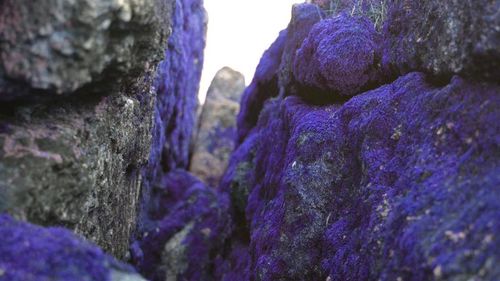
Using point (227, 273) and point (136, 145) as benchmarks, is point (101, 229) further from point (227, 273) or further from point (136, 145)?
point (227, 273)

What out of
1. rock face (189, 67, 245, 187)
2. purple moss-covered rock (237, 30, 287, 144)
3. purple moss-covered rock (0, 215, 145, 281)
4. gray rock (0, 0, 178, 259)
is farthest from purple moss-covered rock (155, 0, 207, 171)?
purple moss-covered rock (0, 215, 145, 281)

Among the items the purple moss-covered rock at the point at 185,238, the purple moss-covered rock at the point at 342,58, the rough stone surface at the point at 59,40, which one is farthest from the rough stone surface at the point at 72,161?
the purple moss-covered rock at the point at 185,238

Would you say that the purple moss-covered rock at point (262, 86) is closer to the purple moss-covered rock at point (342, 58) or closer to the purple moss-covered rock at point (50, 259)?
the purple moss-covered rock at point (342, 58)

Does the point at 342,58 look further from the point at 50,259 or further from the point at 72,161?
the point at 50,259

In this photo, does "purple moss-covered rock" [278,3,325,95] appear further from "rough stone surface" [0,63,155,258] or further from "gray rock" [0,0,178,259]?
"gray rock" [0,0,178,259]

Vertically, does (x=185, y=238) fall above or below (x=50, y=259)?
below

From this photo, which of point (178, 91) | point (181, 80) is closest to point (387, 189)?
point (178, 91)
